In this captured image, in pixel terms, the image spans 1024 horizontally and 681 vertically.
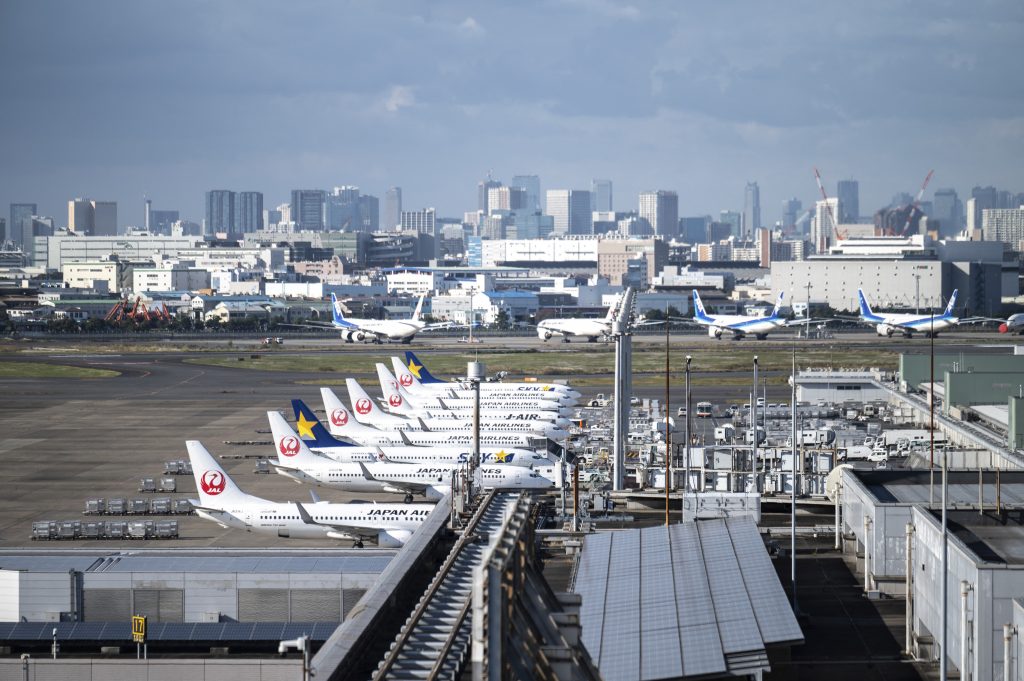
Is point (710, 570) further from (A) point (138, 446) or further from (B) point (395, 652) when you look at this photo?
(A) point (138, 446)

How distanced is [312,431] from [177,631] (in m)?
37.7

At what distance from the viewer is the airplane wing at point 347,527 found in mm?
49656

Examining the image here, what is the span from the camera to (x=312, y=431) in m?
70.4

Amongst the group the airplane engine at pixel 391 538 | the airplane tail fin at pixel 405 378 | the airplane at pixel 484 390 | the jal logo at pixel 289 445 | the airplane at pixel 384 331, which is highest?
the airplane at pixel 384 331

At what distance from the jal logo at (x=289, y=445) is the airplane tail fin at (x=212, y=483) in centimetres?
1193

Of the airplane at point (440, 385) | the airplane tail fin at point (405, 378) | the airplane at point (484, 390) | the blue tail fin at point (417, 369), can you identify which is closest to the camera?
the airplane at point (484, 390)

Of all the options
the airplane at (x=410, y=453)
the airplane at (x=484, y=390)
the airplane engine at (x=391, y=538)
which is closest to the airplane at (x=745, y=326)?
the airplane at (x=484, y=390)

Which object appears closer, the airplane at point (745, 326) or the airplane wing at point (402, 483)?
the airplane wing at point (402, 483)

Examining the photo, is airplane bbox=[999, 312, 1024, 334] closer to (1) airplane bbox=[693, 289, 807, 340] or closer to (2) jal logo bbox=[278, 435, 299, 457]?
(1) airplane bbox=[693, 289, 807, 340]

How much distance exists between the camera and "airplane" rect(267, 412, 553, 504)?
61500mm

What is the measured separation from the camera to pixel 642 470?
62156 mm

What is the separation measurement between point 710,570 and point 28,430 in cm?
6558

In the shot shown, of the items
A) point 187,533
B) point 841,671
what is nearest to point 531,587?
point 841,671

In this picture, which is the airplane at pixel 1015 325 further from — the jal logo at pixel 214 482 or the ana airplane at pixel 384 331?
the jal logo at pixel 214 482
